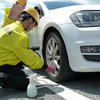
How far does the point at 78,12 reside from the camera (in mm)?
2424

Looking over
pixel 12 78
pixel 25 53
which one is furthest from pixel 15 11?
pixel 12 78

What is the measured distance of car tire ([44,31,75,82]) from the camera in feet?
8.25

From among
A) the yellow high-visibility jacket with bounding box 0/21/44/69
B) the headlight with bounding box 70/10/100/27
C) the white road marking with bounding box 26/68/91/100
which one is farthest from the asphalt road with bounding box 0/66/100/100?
the headlight with bounding box 70/10/100/27

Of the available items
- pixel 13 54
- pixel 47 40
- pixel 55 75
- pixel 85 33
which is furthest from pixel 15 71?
pixel 85 33

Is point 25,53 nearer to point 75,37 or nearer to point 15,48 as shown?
point 15,48

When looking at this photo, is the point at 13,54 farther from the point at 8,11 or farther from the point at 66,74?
the point at 8,11

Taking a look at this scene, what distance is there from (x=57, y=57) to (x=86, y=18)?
0.73 meters

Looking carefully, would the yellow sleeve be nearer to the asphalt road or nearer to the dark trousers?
the dark trousers

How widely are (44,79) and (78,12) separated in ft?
4.14

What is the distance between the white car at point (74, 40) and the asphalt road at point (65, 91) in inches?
6.2

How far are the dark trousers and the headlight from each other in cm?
106

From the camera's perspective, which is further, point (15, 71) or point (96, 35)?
point (15, 71)

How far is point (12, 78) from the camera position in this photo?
2.33 meters

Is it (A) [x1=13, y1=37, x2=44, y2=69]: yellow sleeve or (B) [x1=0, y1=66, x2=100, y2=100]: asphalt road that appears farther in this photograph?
(A) [x1=13, y1=37, x2=44, y2=69]: yellow sleeve
